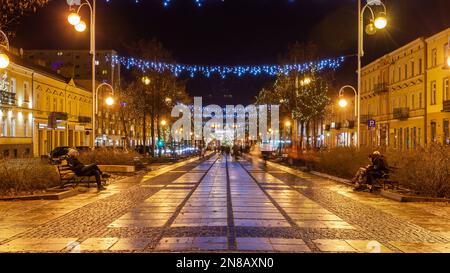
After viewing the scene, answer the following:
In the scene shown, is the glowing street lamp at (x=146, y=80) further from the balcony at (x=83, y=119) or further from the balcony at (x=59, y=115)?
the balcony at (x=83, y=119)

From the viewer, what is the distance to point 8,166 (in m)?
16.7

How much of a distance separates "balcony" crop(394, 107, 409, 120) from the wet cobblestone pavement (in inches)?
1646

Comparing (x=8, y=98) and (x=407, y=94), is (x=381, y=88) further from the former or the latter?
(x=8, y=98)

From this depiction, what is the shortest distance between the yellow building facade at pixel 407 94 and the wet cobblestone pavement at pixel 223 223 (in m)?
30.0

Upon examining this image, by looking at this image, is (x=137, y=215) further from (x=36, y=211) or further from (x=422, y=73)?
(x=422, y=73)

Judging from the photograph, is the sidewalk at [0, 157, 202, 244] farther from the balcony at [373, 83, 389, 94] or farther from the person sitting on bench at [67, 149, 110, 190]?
the balcony at [373, 83, 389, 94]

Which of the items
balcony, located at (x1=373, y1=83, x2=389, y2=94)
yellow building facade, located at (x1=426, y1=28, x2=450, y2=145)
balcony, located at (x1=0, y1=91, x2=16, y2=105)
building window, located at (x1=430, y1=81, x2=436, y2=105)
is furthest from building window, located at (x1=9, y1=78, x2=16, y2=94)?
balcony, located at (x1=373, y1=83, x2=389, y2=94)

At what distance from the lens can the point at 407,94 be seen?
57.7 m

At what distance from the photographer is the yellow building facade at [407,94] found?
49469 millimetres

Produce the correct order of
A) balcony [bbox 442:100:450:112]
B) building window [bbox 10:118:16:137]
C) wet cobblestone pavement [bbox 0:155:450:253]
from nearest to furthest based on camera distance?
wet cobblestone pavement [bbox 0:155:450:253]
balcony [bbox 442:100:450:112]
building window [bbox 10:118:16:137]

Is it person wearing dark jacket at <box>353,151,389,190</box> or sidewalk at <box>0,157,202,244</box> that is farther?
person wearing dark jacket at <box>353,151,389,190</box>

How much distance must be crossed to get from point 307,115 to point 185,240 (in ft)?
117

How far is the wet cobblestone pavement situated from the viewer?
911 centimetres


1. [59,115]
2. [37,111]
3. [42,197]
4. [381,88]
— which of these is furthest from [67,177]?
[381,88]
